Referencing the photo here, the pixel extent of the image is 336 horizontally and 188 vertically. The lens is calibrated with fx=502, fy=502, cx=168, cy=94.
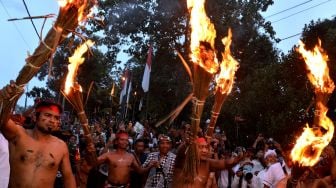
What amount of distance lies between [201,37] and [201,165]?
174cm

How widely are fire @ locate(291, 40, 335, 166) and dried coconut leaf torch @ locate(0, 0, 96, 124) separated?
250cm

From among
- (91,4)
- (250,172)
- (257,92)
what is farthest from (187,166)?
(257,92)

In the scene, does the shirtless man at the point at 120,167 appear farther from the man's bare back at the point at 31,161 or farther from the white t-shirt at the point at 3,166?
the white t-shirt at the point at 3,166

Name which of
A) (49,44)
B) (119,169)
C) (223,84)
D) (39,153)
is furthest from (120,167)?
(49,44)

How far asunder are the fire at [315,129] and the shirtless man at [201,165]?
4.59 feet

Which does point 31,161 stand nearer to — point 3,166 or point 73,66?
point 3,166

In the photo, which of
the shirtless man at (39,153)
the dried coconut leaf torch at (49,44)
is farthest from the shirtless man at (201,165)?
the dried coconut leaf torch at (49,44)

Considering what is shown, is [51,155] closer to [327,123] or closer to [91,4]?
[91,4]

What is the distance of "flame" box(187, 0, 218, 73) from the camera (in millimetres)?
6012

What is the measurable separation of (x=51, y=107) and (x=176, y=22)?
17067 millimetres

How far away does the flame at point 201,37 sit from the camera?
6012 millimetres

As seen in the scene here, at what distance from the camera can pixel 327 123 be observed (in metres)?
5.81

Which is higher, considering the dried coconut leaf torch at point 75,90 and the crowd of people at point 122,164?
the dried coconut leaf torch at point 75,90

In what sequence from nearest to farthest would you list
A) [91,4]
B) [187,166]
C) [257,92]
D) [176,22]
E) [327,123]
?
1. [91,4]
2. [327,123]
3. [187,166]
4. [257,92]
5. [176,22]
